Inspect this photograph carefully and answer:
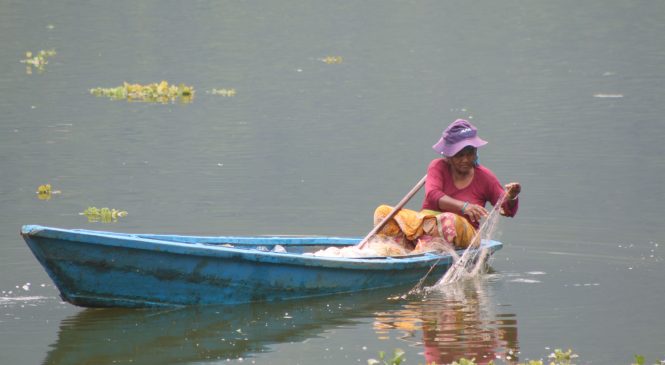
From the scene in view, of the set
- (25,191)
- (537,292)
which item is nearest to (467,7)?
(25,191)

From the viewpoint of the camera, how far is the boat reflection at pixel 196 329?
8.55 metres

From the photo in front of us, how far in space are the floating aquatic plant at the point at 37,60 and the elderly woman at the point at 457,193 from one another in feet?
56.6

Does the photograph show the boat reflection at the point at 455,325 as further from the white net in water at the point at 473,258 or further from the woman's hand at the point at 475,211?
the woman's hand at the point at 475,211

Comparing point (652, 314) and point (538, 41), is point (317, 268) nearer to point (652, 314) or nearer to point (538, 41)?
point (652, 314)

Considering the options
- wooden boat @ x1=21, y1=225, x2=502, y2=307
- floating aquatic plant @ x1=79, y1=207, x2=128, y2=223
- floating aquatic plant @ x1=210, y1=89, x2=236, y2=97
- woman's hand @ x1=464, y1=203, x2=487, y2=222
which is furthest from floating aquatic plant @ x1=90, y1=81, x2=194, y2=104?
woman's hand @ x1=464, y1=203, x2=487, y2=222

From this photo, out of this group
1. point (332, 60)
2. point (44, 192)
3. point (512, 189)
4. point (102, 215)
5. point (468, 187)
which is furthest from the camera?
point (332, 60)

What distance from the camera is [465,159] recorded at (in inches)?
400

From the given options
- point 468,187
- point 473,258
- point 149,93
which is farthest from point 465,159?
point 149,93

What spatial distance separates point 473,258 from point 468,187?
577 millimetres

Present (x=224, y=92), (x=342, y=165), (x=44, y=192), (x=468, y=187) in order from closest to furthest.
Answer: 1. (x=468, y=187)
2. (x=44, y=192)
3. (x=342, y=165)
4. (x=224, y=92)

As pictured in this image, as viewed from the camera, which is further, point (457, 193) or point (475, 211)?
point (457, 193)

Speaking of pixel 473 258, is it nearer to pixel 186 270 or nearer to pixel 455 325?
pixel 455 325

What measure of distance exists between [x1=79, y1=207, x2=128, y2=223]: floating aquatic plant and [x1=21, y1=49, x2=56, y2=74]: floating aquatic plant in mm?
14075

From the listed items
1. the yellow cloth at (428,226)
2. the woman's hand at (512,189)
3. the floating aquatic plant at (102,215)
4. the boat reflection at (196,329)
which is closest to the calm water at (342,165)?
Answer: the boat reflection at (196,329)
